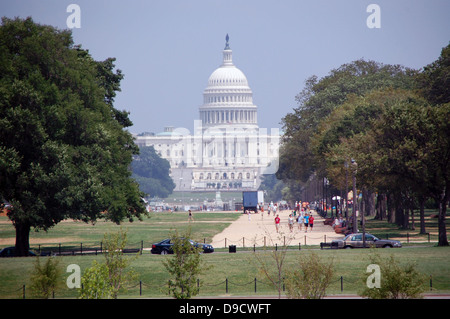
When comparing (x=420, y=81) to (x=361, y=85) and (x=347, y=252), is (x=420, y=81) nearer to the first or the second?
(x=361, y=85)

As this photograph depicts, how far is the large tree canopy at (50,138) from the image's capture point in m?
41.2

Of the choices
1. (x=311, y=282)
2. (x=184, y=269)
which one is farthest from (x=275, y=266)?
(x=311, y=282)

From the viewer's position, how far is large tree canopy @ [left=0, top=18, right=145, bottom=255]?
41188 mm

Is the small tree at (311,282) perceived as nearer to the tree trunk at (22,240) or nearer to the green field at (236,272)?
the green field at (236,272)

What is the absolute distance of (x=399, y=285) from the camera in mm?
22547

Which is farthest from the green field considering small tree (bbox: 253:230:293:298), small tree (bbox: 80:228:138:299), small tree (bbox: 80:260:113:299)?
small tree (bbox: 80:260:113:299)

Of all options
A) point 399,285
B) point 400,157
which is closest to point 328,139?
point 400,157

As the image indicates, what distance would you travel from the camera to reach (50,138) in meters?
43.0

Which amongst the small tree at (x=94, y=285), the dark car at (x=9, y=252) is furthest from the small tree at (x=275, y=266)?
the dark car at (x=9, y=252)

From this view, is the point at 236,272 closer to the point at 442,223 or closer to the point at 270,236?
the point at 442,223

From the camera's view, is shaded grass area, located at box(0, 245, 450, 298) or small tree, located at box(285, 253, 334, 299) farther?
shaded grass area, located at box(0, 245, 450, 298)

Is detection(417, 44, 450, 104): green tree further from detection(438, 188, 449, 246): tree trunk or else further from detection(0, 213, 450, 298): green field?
detection(0, 213, 450, 298): green field
